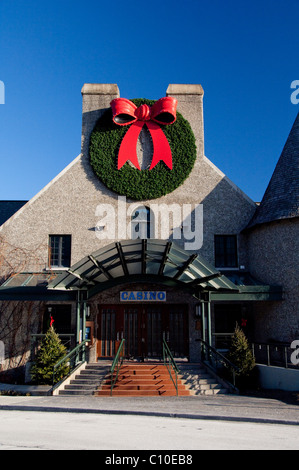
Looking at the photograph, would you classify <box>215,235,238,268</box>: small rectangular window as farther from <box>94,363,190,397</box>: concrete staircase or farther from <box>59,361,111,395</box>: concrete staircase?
<box>59,361,111,395</box>: concrete staircase

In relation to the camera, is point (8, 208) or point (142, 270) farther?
point (8, 208)

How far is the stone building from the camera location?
1627 cm

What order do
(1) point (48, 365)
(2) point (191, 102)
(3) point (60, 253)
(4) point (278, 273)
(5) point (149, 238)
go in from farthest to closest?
(2) point (191, 102) < (3) point (60, 253) < (5) point (149, 238) < (4) point (278, 273) < (1) point (48, 365)

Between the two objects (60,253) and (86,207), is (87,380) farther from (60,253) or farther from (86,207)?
(86,207)

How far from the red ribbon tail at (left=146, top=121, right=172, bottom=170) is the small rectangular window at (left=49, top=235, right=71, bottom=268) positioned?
202 inches

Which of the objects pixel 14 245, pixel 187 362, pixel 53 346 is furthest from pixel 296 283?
pixel 14 245

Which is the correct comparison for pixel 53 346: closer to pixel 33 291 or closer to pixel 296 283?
pixel 33 291

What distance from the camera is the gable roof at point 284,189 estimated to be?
16266 millimetres

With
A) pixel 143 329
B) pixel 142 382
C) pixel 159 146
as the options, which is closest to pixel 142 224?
pixel 159 146

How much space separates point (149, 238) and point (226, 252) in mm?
3858

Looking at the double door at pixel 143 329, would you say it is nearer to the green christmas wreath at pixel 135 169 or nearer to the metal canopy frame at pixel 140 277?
the metal canopy frame at pixel 140 277

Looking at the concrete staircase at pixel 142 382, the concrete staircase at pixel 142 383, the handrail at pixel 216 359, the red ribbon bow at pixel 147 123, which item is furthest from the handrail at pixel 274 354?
the red ribbon bow at pixel 147 123

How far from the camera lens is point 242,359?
14.3 m
